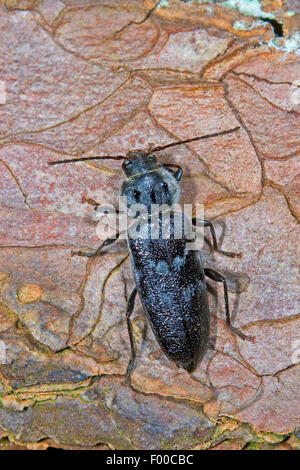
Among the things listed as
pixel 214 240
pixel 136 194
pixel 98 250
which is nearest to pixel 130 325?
pixel 98 250

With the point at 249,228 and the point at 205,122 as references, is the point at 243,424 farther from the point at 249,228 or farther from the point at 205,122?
the point at 205,122

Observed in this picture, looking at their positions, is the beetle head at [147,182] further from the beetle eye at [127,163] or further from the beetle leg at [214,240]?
the beetle leg at [214,240]

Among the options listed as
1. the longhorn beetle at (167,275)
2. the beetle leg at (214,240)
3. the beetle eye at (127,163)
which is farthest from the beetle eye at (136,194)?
the beetle leg at (214,240)

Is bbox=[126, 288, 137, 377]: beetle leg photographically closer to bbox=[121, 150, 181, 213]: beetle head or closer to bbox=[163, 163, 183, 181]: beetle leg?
bbox=[121, 150, 181, 213]: beetle head

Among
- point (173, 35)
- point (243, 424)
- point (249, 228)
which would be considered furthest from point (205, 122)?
point (243, 424)

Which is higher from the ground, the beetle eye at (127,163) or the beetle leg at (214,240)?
the beetle eye at (127,163)

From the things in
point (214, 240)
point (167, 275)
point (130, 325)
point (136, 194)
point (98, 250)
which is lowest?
point (130, 325)

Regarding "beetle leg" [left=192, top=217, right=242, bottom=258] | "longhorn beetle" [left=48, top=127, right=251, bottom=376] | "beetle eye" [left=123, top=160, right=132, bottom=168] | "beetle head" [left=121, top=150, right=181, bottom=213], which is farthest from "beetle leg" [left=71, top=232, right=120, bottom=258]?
"beetle leg" [left=192, top=217, right=242, bottom=258]

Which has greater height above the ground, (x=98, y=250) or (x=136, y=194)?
(x=136, y=194)

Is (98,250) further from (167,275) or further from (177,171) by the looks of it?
(177,171)
